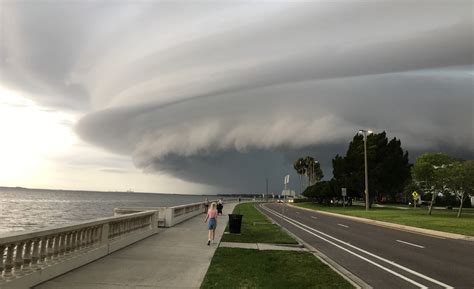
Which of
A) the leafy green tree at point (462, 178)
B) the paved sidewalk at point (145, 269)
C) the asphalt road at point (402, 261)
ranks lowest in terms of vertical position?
the asphalt road at point (402, 261)

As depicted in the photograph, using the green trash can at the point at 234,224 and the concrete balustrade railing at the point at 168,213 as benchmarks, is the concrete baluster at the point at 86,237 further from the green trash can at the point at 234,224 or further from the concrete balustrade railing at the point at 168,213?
the concrete balustrade railing at the point at 168,213

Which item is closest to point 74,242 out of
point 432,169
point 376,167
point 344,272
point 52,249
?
point 52,249

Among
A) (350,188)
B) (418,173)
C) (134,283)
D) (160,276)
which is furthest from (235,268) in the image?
(350,188)

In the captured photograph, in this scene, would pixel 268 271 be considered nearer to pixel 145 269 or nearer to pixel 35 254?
pixel 145 269

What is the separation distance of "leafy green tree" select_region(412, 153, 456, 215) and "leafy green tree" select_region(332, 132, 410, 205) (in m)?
23.3

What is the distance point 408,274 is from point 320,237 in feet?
33.4

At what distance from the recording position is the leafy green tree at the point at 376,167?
76688 mm

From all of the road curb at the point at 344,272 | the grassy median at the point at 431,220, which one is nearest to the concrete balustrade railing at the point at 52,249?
the road curb at the point at 344,272

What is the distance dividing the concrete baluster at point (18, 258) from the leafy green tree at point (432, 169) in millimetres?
49066

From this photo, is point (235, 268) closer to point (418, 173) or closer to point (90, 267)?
point (90, 267)

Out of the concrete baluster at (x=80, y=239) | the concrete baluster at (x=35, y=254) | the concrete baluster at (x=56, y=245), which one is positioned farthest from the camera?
the concrete baluster at (x=80, y=239)

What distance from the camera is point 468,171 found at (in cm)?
4550

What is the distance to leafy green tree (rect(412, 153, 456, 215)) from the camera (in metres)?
49.9

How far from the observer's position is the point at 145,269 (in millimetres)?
10406
